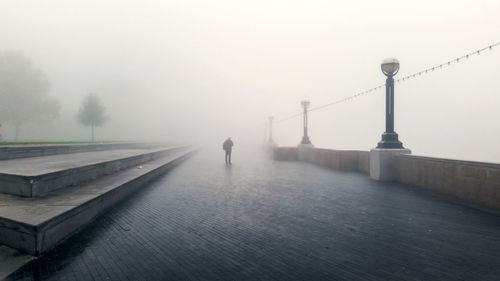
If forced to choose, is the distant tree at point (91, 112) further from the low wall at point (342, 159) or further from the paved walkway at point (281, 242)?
the paved walkway at point (281, 242)

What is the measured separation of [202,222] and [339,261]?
2.57 metres

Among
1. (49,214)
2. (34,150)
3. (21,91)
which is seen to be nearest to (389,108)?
(49,214)

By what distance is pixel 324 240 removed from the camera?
12.3ft

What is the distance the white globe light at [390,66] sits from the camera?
378 inches

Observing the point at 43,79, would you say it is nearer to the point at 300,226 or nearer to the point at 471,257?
the point at 300,226

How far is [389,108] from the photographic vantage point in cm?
971

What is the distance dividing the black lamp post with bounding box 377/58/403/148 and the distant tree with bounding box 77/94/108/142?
1698 inches

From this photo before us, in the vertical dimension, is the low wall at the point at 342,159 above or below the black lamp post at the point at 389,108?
below

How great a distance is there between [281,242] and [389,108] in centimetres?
857

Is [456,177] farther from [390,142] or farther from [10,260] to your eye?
[10,260]

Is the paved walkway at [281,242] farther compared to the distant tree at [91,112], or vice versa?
the distant tree at [91,112]

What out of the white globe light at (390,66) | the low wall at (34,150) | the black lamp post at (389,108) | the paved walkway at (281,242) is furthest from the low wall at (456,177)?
the low wall at (34,150)

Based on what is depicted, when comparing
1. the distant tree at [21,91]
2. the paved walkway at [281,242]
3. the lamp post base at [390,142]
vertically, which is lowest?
the paved walkway at [281,242]

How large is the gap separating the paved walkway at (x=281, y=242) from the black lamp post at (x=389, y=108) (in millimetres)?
3393
